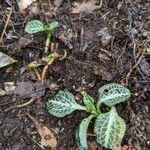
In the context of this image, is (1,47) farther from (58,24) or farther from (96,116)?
(96,116)

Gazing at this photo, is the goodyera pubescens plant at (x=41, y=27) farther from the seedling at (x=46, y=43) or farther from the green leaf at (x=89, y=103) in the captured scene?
the green leaf at (x=89, y=103)

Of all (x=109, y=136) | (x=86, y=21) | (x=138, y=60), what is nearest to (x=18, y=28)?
(x=86, y=21)

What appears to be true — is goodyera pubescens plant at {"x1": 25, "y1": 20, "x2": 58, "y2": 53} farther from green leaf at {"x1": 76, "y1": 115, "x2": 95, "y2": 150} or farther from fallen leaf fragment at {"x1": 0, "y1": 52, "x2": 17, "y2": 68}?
green leaf at {"x1": 76, "y1": 115, "x2": 95, "y2": 150}

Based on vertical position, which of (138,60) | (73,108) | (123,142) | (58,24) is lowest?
(123,142)

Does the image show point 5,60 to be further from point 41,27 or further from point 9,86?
point 41,27

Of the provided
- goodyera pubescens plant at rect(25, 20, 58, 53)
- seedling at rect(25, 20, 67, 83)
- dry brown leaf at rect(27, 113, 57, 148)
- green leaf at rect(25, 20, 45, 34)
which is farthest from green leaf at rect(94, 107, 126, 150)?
green leaf at rect(25, 20, 45, 34)

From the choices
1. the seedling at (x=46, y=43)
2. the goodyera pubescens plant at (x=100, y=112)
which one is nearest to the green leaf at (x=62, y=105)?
the goodyera pubescens plant at (x=100, y=112)

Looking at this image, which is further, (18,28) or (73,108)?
(18,28)
